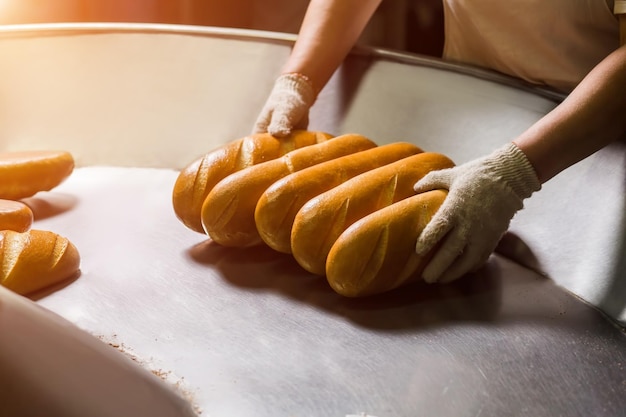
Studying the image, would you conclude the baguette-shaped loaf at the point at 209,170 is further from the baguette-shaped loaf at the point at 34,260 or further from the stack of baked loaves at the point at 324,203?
the baguette-shaped loaf at the point at 34,260

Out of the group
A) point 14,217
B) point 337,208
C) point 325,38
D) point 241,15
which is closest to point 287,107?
point 325,38

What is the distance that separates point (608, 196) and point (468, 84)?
0.29 m

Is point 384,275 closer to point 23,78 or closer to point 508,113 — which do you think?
point 508,113

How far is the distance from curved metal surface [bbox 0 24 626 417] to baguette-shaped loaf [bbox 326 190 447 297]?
0.03 m

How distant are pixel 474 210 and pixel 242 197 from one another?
261 millimetres

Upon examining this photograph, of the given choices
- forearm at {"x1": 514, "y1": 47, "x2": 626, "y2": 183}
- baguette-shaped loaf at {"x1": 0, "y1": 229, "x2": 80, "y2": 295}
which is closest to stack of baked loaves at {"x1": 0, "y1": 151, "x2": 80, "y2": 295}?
baguette-shaped loaf at {"x1": 0, "y1": 229, "x2": 80, "y2": 295}

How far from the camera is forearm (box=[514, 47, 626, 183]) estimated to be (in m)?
0.77

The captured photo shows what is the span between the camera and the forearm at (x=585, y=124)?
77cm

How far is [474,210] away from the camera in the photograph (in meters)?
0.74

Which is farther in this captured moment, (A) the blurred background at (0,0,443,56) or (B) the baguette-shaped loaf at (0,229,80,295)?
(A) the blurred background at (0,0,443,56)

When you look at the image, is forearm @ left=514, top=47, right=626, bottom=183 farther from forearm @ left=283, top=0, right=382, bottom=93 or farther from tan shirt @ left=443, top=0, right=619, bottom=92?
forearm @ left=283, top=0, right=382, bottom=93

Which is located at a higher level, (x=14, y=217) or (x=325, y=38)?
(x=325, y=38)

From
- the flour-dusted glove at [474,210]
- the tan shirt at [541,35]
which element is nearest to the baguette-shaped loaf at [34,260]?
the flour-dusted glove at [474,210]

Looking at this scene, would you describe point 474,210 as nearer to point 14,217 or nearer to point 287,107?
point 287,107
